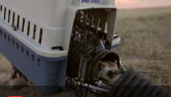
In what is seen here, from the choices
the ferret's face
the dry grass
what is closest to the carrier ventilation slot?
the ferret's face

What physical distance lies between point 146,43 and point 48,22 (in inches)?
103

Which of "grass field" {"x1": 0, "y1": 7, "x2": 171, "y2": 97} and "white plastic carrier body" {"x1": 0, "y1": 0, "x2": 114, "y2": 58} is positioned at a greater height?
"white plastic carrier body" {"x1": 0, "y1": 0, "x2": 114, "y2": 58}

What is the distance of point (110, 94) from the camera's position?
174 centimetres

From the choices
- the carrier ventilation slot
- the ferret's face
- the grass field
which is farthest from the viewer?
the grass field

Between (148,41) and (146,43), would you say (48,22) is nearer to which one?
(146,43)

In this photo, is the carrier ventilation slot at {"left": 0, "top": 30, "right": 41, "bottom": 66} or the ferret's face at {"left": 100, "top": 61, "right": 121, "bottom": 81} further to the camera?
the carrier ventilation slot at {"left": 0, "top": 30, "right": 41, "bottom": 66}

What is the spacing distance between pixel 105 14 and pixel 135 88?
2.79 feet

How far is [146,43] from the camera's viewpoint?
4.30m

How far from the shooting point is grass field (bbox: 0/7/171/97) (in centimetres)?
293

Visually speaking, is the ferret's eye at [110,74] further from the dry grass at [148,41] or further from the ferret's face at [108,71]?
the dry grass at [148,41]

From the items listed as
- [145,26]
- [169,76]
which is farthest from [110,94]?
[145,26]

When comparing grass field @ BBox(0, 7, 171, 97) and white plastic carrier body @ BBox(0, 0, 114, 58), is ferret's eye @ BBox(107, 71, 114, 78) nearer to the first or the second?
white plastic carrier body @ BBox(0, 0, 114, 58)

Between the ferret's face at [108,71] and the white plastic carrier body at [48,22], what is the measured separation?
31 centimetres

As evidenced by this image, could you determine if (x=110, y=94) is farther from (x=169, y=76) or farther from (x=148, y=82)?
(x=169, y=76)
